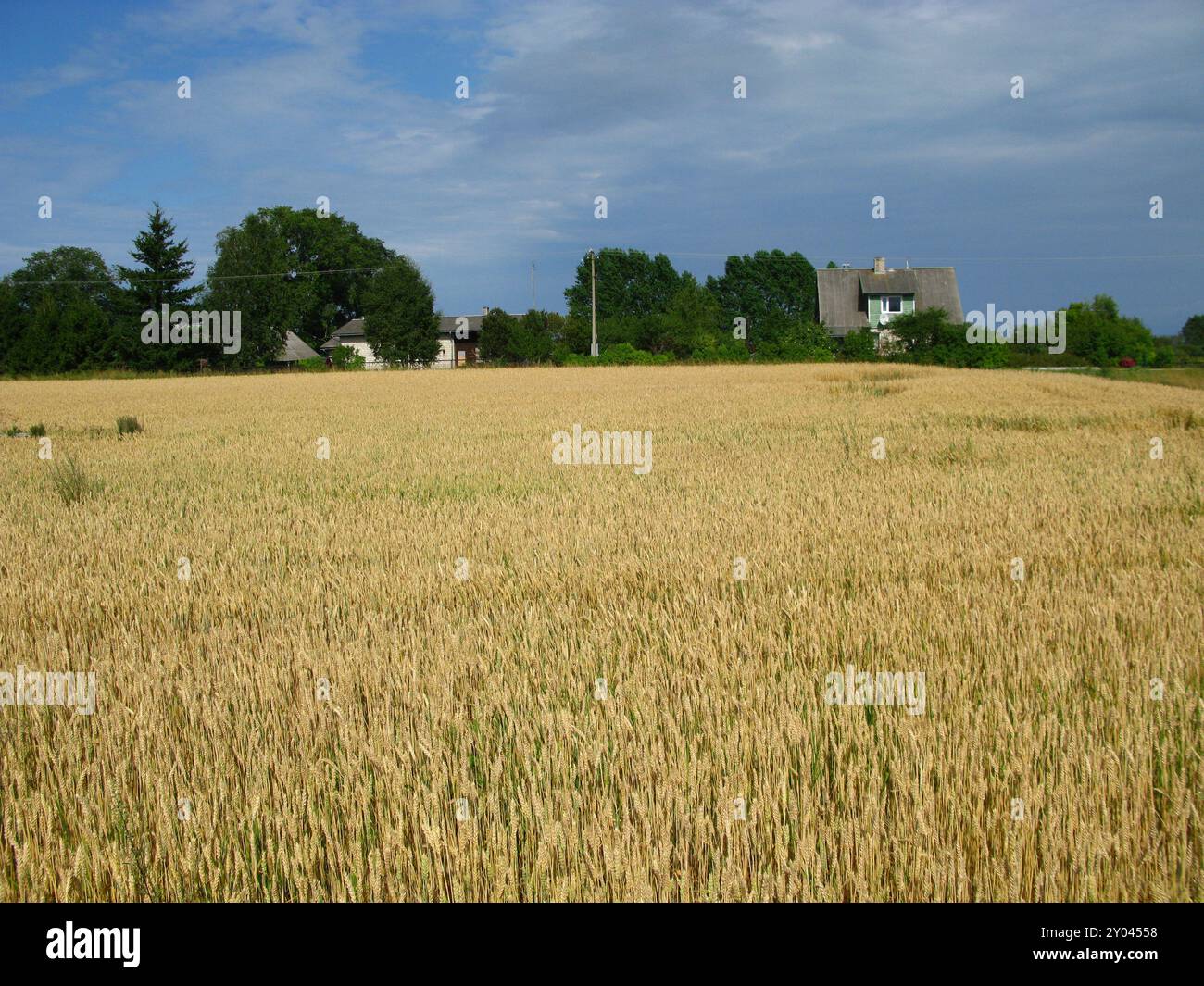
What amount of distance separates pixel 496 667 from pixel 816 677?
1.45 m

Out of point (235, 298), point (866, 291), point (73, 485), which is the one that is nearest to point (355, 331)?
point (235, 298)

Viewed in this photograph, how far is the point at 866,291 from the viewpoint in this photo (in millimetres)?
81938

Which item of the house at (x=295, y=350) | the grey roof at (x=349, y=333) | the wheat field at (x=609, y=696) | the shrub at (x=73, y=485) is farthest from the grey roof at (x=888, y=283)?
the shrub at (x=73, y=485)

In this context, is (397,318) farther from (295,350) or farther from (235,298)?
(295,350)

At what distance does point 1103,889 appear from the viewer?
239 centimetres

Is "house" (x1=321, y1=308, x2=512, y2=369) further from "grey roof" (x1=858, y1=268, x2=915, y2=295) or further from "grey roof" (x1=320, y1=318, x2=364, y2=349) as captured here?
"grey roof" (x1=858, y1=268, x2=915, y2=295)

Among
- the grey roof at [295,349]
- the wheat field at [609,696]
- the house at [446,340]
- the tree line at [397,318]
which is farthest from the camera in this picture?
the house at [446,340]

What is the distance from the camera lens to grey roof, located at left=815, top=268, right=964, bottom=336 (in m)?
81.6

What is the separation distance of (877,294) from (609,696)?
84364 mm

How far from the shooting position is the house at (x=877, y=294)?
81438mm

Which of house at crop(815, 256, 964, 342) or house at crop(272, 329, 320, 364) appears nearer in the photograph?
house at crop(815, 256, 964, 342)

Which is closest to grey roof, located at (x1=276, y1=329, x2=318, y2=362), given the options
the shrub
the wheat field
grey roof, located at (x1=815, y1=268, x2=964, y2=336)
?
grey roof, located at (x1=815, y1=268, x2=964, y2=336)

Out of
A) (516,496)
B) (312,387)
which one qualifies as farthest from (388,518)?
(312,387)

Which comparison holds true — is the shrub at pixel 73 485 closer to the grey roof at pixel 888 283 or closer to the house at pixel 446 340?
the grey roof at pixel 888 283
